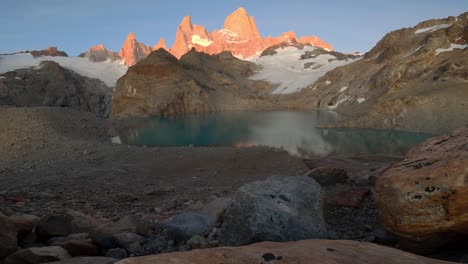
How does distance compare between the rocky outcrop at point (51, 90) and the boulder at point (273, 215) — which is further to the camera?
the rocky outcrop at point (51, 90)

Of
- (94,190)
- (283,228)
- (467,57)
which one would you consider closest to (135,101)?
(467,57)

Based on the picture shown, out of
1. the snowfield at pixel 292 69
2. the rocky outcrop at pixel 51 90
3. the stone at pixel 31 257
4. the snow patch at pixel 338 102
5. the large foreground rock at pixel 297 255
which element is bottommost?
the stone at pixel 31 257

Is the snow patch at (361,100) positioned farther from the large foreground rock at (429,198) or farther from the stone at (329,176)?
the large foreground rock at (429,198)

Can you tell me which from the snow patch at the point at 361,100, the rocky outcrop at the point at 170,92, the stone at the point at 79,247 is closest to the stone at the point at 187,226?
the stone at the point at 79,247

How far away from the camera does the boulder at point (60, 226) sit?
6214 mm

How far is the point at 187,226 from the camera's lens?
22.7 ft

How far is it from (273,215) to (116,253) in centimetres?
251

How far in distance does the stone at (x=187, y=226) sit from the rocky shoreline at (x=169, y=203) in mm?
19

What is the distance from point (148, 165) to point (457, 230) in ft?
61.0

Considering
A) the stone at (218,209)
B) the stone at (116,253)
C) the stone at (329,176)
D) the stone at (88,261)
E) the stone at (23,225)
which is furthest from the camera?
the stone at (329,176)

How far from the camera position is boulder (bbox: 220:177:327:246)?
5449 mm

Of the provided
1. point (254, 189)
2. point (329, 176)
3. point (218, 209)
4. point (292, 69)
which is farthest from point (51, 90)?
point (254, 189)

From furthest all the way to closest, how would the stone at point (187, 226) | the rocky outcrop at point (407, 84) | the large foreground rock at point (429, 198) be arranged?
the rocky outcrop at point (407, 84) → the stone at point (187, 226) → the large foreground rock at point (429, 198)

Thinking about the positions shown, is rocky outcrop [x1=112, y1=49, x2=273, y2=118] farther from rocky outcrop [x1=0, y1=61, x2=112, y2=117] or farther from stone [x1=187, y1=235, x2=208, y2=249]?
stone [x1=187, y1=235, x2=208, y2=249]
